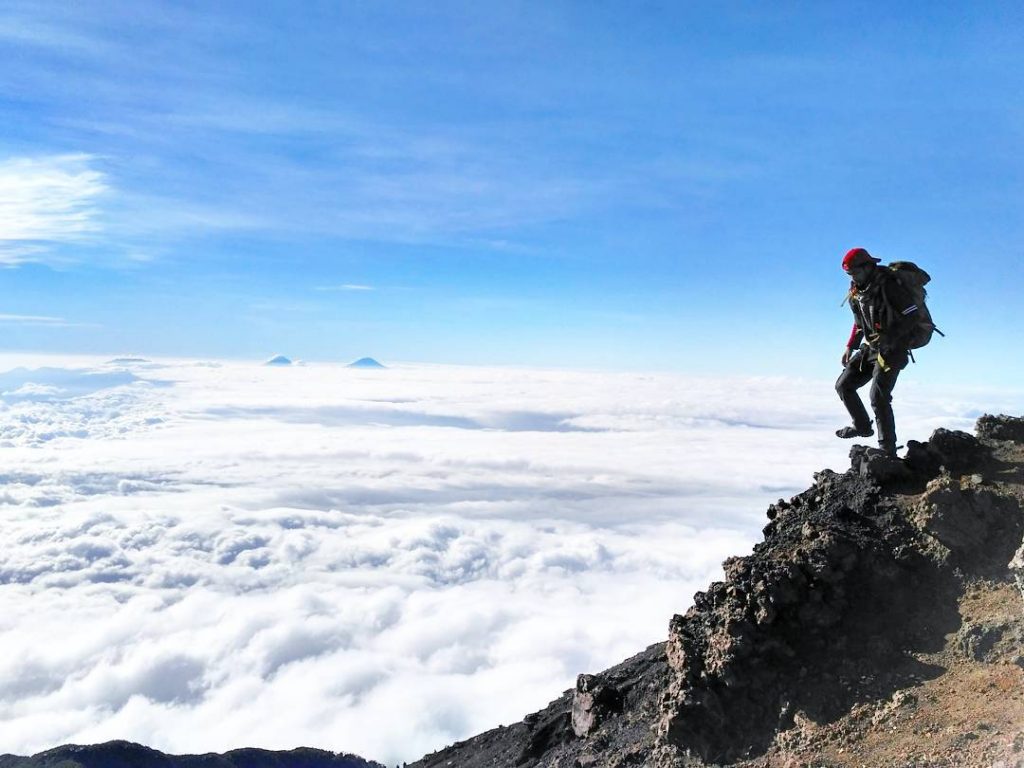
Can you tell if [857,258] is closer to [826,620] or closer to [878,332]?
[878,332]

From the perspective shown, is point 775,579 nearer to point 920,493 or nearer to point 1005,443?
point 920,493

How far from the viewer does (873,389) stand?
→ 1290 cm

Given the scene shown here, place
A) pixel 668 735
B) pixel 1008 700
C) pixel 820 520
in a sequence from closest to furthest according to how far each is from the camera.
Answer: pixel 1008 700 < pixel 668 735 < pixel 820 520

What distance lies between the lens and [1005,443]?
13555mm

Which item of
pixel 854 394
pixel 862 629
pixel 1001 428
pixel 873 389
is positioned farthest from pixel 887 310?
pixel 862 629

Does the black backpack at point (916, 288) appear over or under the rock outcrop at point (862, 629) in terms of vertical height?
over

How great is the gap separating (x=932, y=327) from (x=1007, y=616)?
510cm

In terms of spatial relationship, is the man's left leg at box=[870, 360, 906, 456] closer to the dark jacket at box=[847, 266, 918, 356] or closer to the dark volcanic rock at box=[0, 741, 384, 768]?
the dark jacket at box=[847, 266, 918, 356]

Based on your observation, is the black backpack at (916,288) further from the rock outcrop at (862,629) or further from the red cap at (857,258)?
the rock outcrop at (862,629)

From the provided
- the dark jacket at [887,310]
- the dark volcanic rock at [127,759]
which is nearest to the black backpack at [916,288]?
the dark jacket at [887,310]

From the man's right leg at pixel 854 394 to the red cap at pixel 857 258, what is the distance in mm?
2010

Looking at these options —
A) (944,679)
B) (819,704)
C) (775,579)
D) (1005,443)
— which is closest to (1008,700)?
(944,679)

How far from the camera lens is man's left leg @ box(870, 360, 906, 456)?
12.7m

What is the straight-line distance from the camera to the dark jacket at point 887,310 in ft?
40.2
